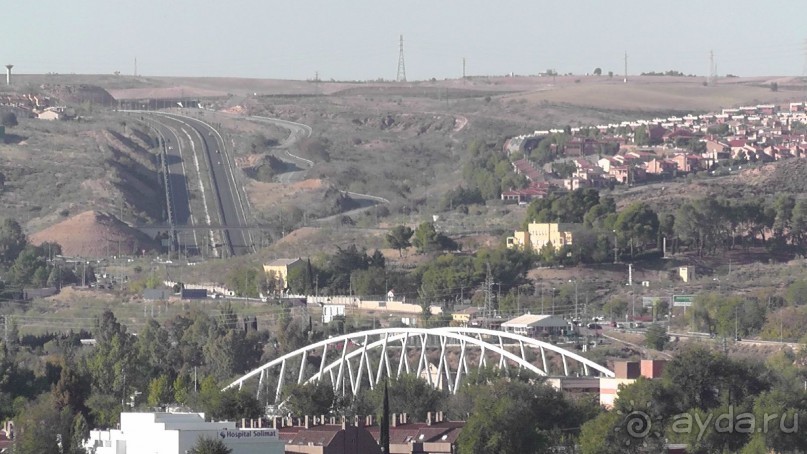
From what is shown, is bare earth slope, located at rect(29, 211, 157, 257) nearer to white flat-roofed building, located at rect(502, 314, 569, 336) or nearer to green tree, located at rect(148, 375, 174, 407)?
white flat-roofed building, located at rect(502, 314, 569, 336)

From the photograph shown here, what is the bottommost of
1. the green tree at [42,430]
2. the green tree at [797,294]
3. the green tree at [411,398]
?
the green tree at [797,294]

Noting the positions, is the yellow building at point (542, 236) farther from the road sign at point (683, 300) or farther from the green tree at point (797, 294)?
the green tree at point (797, 294)

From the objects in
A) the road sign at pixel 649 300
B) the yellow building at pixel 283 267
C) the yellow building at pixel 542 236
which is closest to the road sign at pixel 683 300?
the road sign at pixel 649 300

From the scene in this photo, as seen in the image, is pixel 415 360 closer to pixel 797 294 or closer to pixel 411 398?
pixel 797 294

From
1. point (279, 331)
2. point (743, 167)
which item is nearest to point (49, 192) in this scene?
point (743, 167)

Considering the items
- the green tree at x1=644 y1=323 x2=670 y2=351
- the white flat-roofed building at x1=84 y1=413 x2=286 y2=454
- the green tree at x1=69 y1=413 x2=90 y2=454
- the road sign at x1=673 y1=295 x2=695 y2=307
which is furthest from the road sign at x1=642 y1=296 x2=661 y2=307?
the white flat-roofed building at x1=84 y1=413 x2=286 y2=454

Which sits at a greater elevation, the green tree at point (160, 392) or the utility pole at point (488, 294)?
the green tree at point (160, 392)
